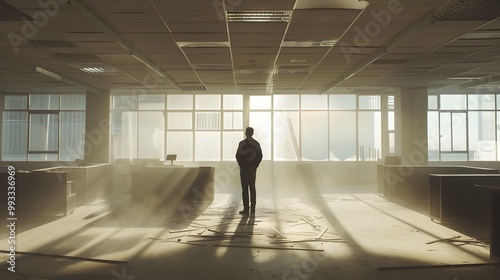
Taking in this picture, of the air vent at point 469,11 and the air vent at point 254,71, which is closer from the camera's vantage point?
the air vent at point 469,11

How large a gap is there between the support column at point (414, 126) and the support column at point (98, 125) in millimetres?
9730

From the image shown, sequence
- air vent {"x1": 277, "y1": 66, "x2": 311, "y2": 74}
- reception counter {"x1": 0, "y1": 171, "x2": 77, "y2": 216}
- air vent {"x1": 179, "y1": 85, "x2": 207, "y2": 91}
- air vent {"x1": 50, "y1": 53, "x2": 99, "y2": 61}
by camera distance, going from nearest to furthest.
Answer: reception counter {"x1": 0, "y1": 171, "x2": 77, "y2": 216}, air vent {"x1": 50, "y1": 53, "x2": 99, "y2": 61}, air vent {"x1": 277, "y1": 66, "x2": 311, "y2": 74}, air vent {"x1": 179, "y1": 85, "x2": 207, "y2": 91}

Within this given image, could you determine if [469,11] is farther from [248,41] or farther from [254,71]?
[254,71]

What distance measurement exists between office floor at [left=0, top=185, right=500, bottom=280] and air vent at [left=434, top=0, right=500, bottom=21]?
10.7ft

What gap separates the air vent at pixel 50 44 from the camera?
7973 millimetres

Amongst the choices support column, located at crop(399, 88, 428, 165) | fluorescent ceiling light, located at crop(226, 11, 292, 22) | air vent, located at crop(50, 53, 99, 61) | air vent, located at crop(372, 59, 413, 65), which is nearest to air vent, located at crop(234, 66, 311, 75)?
air vent, located at crop(372, 59, 413, 65)

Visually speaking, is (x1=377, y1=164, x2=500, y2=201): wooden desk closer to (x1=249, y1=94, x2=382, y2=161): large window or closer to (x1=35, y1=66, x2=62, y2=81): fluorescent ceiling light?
(x1=249, y1=94, x2=382, y2=161): large window

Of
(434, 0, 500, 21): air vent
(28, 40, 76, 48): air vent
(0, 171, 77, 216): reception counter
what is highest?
(434, 0, 500, 21): air vent

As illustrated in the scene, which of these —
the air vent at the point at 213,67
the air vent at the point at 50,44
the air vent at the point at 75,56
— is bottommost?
the air vent at the point at 213,67

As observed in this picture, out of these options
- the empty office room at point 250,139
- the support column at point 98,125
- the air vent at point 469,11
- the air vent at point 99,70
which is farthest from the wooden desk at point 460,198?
the support column at point 98,125

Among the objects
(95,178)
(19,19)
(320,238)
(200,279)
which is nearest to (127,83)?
(95,178)

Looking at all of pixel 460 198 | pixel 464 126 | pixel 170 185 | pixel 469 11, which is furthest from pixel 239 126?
pixel 469 11

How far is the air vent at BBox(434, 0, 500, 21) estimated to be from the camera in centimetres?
594

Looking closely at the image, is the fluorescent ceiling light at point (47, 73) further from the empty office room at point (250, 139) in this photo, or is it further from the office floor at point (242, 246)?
the office floor at point (242, 246)
